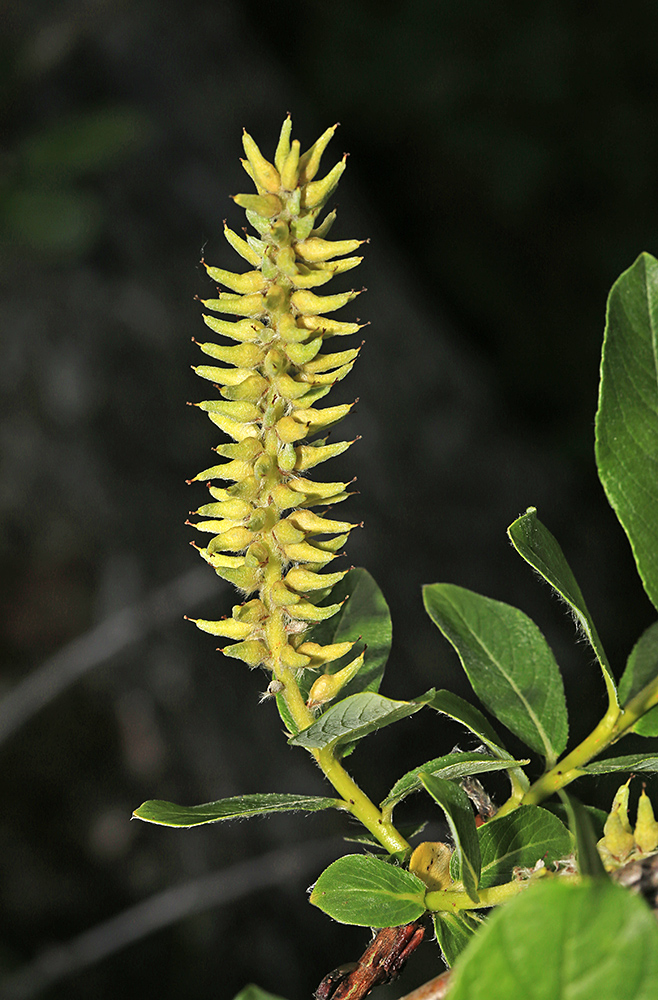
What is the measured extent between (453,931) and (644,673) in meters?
0.26

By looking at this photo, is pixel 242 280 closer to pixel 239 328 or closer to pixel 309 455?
pixel 239 328

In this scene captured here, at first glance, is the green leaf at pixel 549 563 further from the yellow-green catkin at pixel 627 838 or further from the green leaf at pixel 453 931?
the green leaf at pixel 453 931

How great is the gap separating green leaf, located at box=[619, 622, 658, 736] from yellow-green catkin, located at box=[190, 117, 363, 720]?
27 centimetres

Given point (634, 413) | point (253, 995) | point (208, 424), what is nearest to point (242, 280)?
point (634, 413)

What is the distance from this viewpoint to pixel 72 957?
2.59 meters

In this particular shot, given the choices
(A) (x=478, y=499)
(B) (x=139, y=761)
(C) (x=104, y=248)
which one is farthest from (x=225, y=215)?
(B) (x=139, y=761)

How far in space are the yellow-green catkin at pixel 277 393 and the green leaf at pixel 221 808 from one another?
12 cm

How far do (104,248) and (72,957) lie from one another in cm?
283

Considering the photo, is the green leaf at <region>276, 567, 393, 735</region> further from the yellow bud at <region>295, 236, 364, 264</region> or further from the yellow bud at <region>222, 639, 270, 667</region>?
the yellow bud at <region>295, 236, 364, 264</region>

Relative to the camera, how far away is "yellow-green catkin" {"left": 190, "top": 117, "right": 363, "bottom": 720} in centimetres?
60

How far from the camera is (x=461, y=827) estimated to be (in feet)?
1.97

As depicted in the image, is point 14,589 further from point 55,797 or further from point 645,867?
point 645,867

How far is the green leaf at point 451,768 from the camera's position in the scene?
0.64m

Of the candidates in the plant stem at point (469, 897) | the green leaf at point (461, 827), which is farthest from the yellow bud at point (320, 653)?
the plant stem at point (469, 897)
